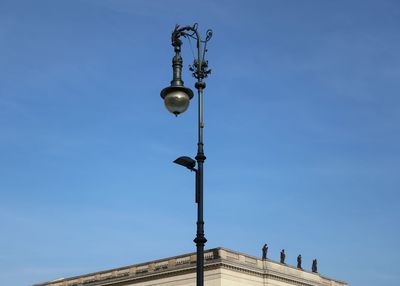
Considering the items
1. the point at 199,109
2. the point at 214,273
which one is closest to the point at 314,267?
the point at 214,273

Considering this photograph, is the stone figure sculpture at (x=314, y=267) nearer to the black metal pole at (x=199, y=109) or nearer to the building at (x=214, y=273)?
the building at (x=214, y=273)

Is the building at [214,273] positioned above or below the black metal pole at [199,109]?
above

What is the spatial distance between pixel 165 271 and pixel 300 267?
626 inches

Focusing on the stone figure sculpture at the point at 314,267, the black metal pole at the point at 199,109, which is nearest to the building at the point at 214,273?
the stone figure sculpture at the point at 314,267

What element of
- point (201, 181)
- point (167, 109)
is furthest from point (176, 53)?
point (201, 181)

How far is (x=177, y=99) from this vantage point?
15.6 metres

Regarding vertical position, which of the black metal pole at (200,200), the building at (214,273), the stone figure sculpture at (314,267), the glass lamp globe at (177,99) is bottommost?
the black metal pole at (200,200)

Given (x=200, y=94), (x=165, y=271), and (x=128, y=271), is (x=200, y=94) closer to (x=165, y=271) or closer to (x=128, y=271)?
(x=165, y=271)

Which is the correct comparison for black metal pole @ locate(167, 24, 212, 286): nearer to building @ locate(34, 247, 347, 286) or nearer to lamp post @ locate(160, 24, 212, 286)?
lamp post @ locate(160, 24, 212, 286)

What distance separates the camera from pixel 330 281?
248 ft

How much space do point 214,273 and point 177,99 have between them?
4647cm

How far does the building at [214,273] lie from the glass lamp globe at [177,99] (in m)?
45.4

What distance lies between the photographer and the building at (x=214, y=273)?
6034 cm

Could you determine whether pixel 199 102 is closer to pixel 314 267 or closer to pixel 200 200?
pixel 200 200
